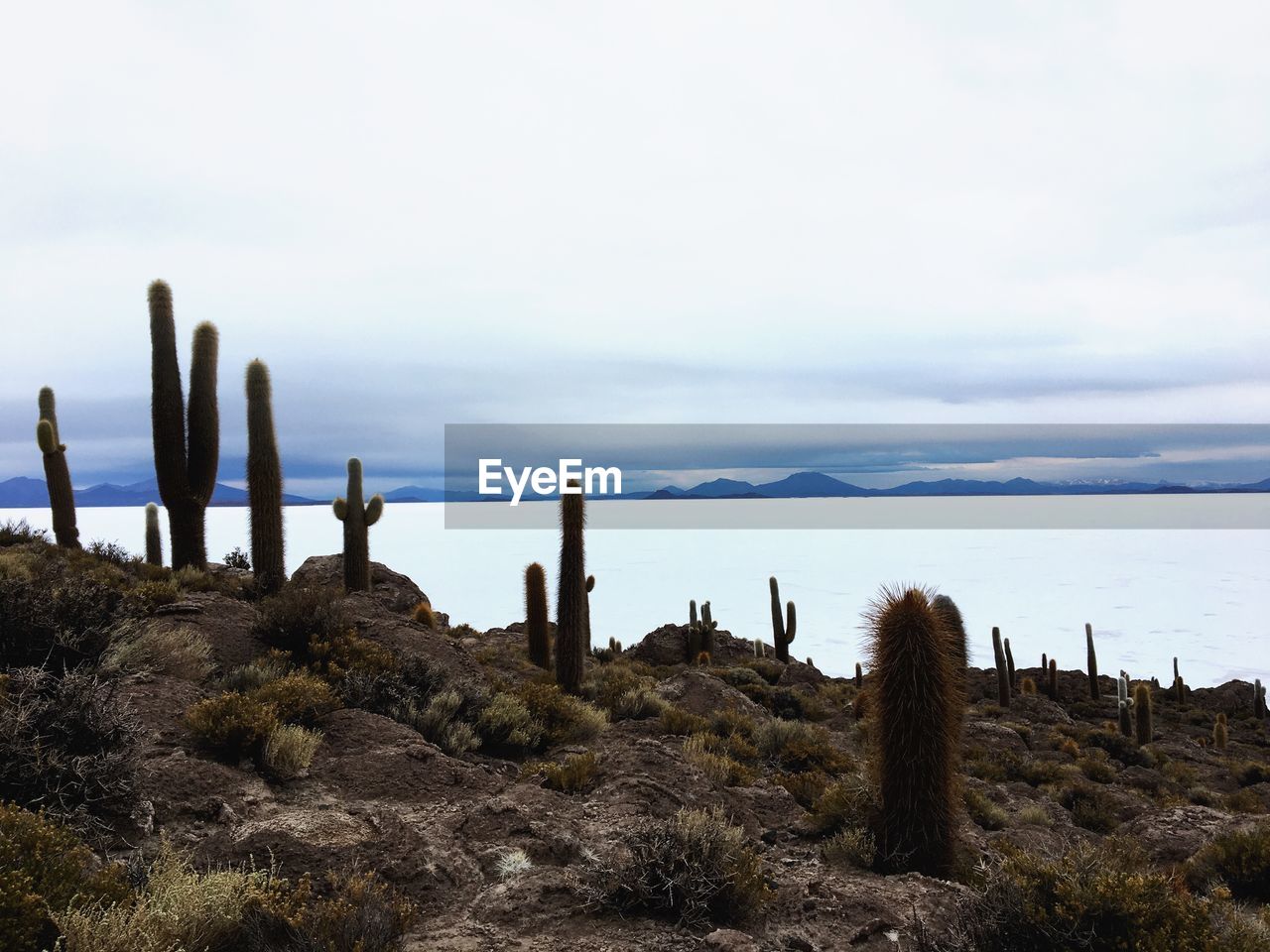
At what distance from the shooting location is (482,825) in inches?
288

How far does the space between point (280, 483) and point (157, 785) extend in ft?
39.4

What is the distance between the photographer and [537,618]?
57.5 ft

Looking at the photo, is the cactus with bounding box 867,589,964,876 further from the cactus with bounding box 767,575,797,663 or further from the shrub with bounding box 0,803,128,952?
the cactus with bounding box 767,575,797,663

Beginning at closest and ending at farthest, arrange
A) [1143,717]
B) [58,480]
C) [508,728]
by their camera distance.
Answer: [508,728] < [58,480] < [1143,717]

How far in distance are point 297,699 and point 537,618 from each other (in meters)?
8.73

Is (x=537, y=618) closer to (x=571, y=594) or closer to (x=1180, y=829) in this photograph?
(x=571, y=594)

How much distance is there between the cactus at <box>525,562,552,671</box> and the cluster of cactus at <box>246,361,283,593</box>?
5.44 metres

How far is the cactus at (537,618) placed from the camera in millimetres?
17406

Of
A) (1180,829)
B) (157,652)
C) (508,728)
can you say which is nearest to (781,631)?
(1180,829)

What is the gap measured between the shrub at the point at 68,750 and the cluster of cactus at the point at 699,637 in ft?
74.9

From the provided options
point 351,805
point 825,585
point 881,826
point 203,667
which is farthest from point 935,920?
point 825,585

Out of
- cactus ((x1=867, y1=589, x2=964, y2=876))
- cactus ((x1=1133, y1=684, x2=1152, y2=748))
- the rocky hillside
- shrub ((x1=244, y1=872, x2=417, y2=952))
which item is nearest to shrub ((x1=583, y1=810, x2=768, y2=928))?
the rocky hillside

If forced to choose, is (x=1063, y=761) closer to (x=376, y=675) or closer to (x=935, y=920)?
(x=935, y=920)

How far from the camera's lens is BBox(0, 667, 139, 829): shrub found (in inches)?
229
